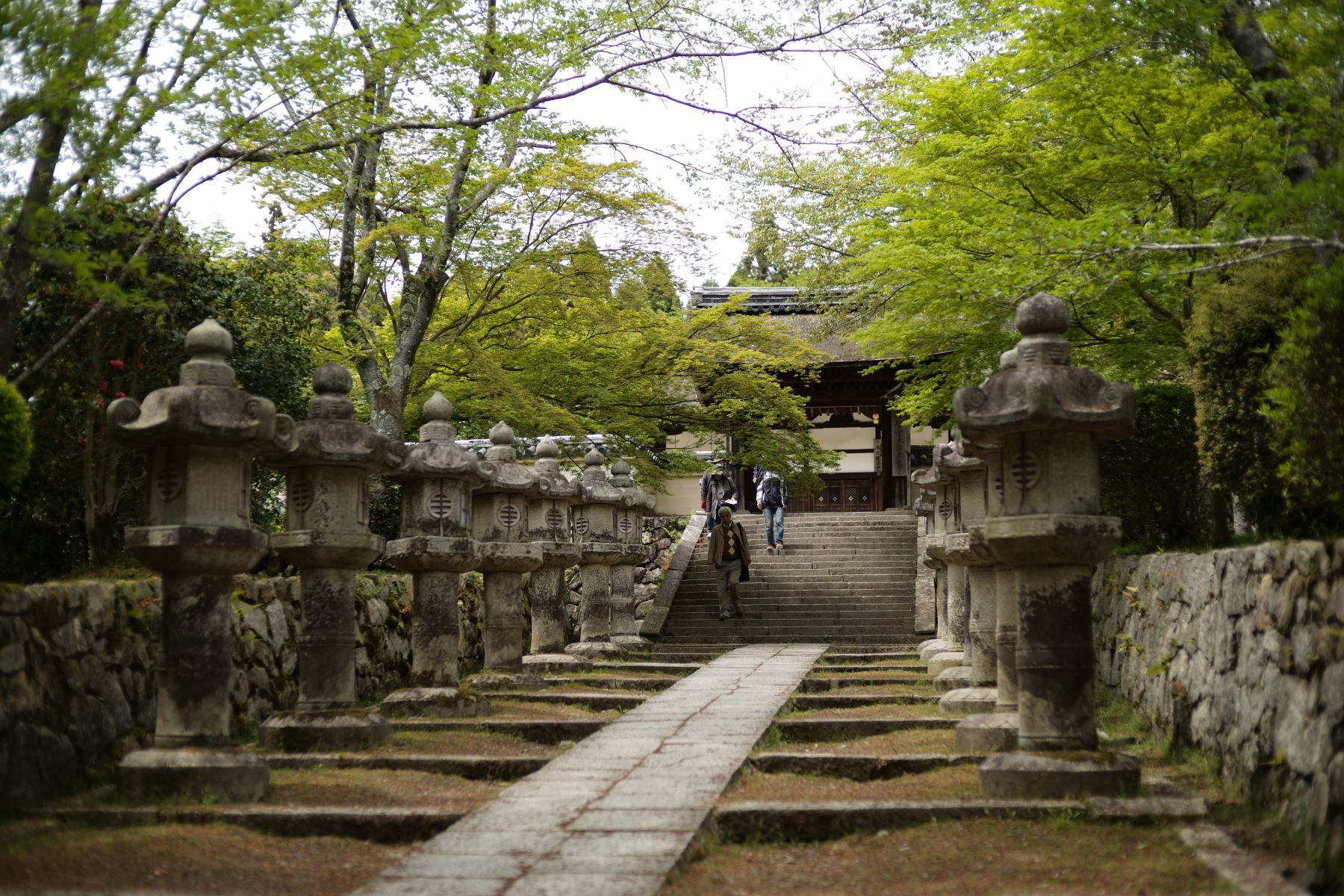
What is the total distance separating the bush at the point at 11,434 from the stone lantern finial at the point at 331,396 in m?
1.89

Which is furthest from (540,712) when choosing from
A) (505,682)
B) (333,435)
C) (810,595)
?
(810,595)

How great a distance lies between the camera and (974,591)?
414 inches

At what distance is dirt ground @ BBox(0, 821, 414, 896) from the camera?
5.07 m

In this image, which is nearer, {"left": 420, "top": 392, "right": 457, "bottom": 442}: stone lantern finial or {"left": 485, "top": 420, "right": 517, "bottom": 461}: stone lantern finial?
{"left": 420, "top": 392, "right": 457, "bottom": 442}: stone lantern finial

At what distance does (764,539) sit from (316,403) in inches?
657

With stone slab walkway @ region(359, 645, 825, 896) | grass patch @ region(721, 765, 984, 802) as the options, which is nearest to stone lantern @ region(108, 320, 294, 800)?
stone slab walkway @ region(359, 645, 825, 896)

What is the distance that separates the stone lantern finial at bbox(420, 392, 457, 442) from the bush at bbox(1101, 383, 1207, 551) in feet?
18.2

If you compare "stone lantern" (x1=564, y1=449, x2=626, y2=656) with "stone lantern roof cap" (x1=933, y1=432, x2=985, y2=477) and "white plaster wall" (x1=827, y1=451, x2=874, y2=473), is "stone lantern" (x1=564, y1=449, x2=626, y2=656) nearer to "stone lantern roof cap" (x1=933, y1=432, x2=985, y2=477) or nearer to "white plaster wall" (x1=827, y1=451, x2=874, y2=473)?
"stone lantern roof cap" (x1=933, y1=432, x2=985, y2=477)

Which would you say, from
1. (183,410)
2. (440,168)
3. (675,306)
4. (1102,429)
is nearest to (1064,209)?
(1102,429)

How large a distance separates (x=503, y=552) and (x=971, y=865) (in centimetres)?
716

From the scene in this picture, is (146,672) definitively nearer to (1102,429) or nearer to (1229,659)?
(1102,429)

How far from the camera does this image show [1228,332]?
326 inches

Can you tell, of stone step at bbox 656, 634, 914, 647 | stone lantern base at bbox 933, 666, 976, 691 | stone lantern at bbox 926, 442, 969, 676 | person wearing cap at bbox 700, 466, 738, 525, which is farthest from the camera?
person wearing cap at bbox 700, 466, 738, 525

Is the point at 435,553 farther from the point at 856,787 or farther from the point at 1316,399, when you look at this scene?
the point at 1316,399
